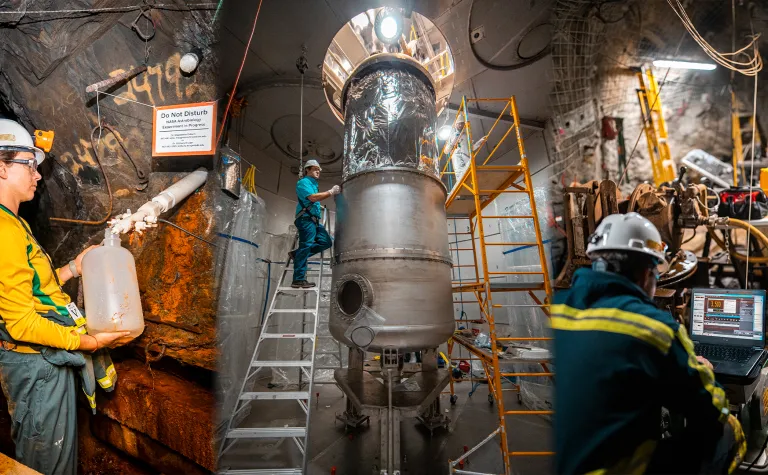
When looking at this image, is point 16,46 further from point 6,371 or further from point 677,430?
point 677,430

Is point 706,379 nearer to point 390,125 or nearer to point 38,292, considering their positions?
point 390,125

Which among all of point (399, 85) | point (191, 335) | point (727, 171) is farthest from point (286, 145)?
point (727, 171)

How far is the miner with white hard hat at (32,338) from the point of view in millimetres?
2113

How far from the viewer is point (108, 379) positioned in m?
2.87

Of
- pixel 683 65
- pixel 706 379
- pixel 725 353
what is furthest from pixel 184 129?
pixel 683 65

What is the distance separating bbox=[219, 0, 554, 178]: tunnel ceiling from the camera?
16.5 ft

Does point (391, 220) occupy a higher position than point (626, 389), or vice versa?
point (391, 220)

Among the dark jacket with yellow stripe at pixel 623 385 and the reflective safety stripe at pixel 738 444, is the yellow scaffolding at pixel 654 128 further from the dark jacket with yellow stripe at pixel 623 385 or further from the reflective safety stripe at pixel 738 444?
the dark jacket with yellow stripe at pixel 623 385

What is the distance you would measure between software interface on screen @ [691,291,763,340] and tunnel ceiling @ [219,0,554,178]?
4.34 m

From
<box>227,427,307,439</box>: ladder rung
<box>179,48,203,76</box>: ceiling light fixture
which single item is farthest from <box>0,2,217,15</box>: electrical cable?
<box>227,427,307,439</box>: ladder rung

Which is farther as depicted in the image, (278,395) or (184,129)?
(184,129)

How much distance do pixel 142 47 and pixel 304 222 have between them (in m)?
2.95

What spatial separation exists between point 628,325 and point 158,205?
12.3ft

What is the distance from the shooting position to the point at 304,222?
4266 mm
